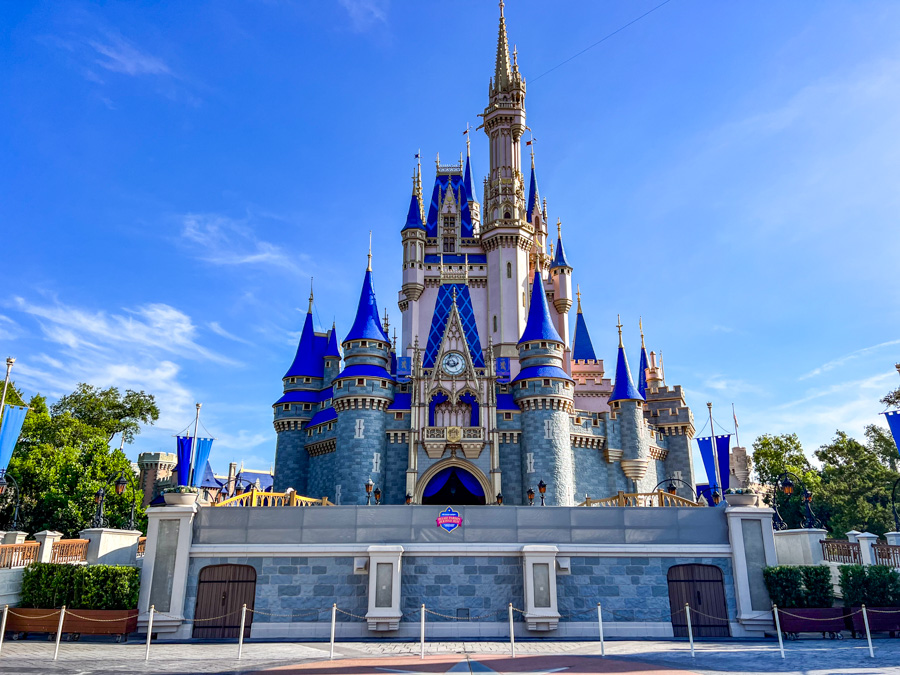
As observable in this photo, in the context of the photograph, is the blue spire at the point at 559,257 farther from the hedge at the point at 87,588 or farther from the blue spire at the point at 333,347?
the hedge at the point at 87,588

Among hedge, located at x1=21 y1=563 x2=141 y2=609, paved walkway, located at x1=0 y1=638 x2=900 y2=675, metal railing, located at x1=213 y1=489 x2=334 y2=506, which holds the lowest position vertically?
paved walkway, located at x1=0 y1=638 x2=900 y2=675

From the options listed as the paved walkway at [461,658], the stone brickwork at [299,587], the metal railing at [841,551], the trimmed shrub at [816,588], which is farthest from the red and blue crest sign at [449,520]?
the metal railing at [841,551]

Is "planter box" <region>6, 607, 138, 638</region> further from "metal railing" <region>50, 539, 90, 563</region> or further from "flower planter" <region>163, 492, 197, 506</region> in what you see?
"flower planter" <region>163, 492, 197, 506</region>

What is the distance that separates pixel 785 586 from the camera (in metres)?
20.3

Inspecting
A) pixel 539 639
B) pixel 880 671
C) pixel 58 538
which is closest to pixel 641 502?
pixel 539 639

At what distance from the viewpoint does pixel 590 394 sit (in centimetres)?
5309

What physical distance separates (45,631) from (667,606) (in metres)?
18.8

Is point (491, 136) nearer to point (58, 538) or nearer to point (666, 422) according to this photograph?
point (666, 422)

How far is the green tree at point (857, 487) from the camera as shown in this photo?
163 ft

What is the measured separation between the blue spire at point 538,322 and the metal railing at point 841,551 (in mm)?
22513

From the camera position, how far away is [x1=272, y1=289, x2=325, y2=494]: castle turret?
46688 mm

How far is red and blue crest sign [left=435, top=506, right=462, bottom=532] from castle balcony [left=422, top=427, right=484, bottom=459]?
19.6 metres

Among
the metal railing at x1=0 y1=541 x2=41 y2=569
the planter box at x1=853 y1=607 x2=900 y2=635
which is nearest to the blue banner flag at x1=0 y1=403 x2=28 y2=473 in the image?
the metal railing at x1=0 y1=541 x2=41 y2=569

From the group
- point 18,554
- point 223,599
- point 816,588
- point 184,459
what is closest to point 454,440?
point 184,459
